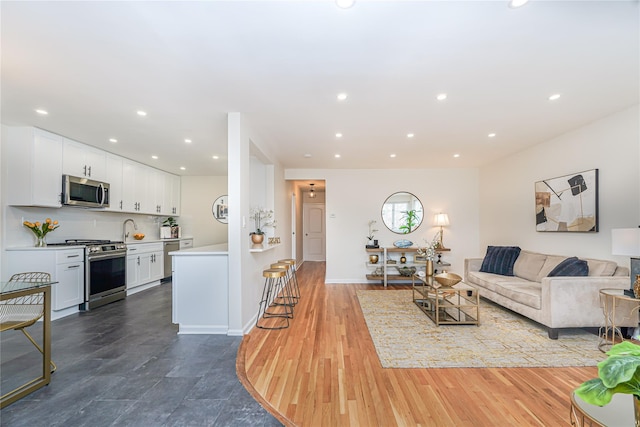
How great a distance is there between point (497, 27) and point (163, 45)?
89.2 inches

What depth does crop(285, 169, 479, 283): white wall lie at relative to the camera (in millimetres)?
6172

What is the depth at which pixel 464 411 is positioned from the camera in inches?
71.7

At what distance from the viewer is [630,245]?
8.48ft

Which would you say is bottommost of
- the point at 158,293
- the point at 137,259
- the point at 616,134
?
the point at 158,293

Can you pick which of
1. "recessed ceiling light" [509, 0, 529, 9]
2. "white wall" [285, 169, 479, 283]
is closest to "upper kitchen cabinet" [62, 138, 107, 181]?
"white wall" [285, 169, 479, 283]

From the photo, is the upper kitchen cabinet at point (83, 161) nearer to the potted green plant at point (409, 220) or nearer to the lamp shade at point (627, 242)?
the potted green plant at point (409, 220)

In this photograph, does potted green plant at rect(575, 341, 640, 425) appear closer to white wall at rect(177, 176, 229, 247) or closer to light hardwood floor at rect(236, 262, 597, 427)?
light hardwood floor at rect(236, 262, 597, 427)

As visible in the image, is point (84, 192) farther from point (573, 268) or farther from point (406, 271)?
point (573, 268)

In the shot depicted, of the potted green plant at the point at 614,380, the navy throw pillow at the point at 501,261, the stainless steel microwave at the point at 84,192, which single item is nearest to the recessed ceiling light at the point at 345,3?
the potted green plant at the point at 614,380

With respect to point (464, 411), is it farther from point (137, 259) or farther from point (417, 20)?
point (137, 259)

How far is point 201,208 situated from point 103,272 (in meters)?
2.82

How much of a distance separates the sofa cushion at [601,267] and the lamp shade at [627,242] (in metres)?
0.61

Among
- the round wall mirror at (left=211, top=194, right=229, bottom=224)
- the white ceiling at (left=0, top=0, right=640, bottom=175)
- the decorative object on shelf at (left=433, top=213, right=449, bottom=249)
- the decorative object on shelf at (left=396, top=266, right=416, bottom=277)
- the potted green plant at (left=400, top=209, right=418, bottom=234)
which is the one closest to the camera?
the white ceiling at (left=0, top=0, right=640, bottom=175)

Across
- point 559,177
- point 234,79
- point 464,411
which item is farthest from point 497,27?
point 559,177
